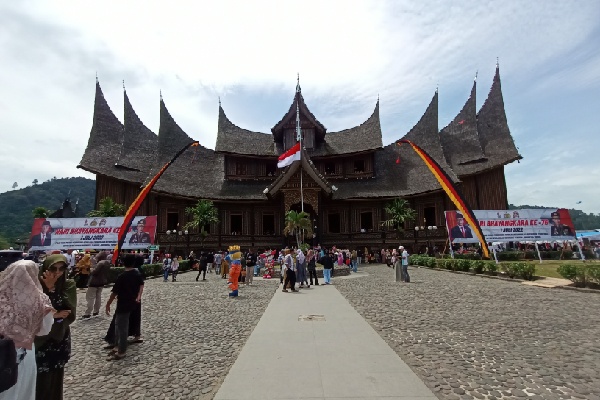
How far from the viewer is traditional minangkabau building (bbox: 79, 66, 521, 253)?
3017 cm

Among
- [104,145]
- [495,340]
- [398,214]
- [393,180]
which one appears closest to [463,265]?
[398,214]

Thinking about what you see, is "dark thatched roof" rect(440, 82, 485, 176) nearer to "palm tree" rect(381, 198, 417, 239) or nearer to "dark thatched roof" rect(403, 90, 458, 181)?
"dark thatched roof" rect(403, 90, 458, 181)

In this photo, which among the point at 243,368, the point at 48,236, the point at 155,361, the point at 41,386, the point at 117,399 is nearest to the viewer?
the point at 41,386

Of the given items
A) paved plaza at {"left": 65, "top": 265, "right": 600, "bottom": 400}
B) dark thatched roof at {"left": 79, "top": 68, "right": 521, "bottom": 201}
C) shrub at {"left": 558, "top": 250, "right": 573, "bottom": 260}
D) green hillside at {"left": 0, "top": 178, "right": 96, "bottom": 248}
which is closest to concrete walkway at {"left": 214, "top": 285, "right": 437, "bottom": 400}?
paved plaza at {"left": 65, "top": 265, "right": 600, "bottom": 400}

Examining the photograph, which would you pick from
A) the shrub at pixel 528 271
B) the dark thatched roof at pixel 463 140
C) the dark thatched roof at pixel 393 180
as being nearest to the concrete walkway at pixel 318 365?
the shrub at pixel 528 271

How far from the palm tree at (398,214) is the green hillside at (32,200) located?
7314 centimetres

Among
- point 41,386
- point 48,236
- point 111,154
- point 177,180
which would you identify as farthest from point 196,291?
point 111,154

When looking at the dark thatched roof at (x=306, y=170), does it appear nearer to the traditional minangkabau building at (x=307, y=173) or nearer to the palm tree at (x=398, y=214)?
the traditional minangkabau building at (x=307, y=173)

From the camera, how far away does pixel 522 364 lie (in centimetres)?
470

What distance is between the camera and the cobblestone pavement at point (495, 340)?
13.2 ft

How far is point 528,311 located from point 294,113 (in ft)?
95.1

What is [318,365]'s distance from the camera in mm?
4609

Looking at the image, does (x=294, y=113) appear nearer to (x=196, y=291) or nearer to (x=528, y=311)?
(x=196, y=291)

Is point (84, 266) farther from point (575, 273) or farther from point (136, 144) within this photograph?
point (136, 144)
